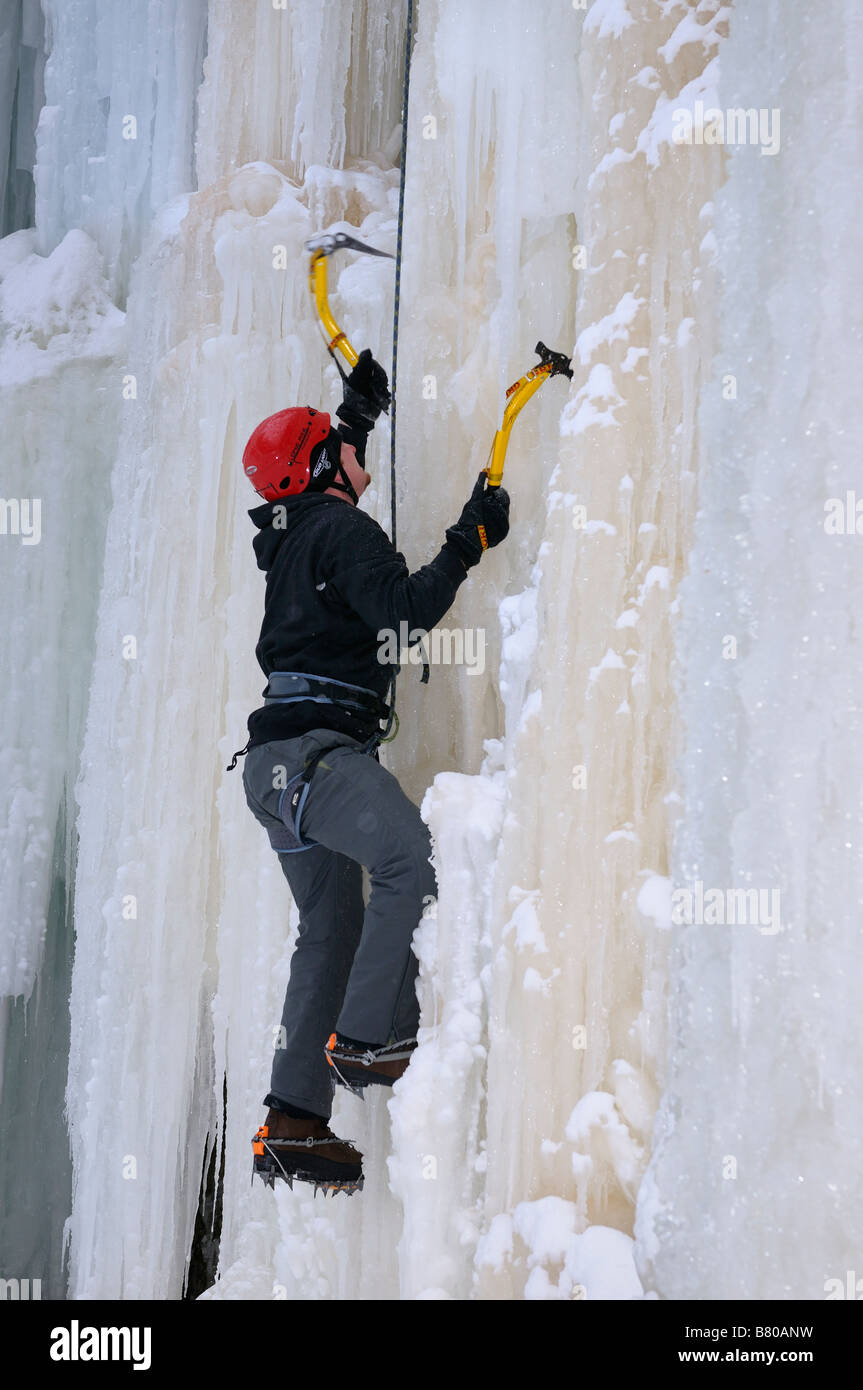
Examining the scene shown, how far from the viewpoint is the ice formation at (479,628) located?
1645 millimetres

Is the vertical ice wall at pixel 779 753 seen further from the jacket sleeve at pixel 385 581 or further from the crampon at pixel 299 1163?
the crampon at pixel 299 1163

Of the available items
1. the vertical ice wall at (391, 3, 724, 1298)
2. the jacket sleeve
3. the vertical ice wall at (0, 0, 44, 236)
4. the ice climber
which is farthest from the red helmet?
the vertical ice wall at (0, 0, 44, 236)

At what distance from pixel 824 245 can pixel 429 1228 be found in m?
1.75

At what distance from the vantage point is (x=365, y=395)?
8.57 feet

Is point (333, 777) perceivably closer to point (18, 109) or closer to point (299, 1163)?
point (299, 1163)

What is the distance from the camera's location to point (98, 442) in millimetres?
4367

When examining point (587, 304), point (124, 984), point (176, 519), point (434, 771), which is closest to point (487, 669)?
point (434, 771)

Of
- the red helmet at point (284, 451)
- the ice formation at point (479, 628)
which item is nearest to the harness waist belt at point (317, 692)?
the ice formation at point (479, 628)

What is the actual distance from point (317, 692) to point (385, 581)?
27 cm

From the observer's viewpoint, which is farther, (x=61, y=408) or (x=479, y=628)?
(x=61, y=408)

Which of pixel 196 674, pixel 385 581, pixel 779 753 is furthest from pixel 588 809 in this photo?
pixel 196 674

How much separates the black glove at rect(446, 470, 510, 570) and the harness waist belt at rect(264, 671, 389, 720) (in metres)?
0.34

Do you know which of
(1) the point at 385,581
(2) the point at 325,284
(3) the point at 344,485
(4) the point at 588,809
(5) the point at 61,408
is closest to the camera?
(4) the point at 588,809

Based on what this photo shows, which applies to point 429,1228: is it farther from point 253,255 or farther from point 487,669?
point 253,255
